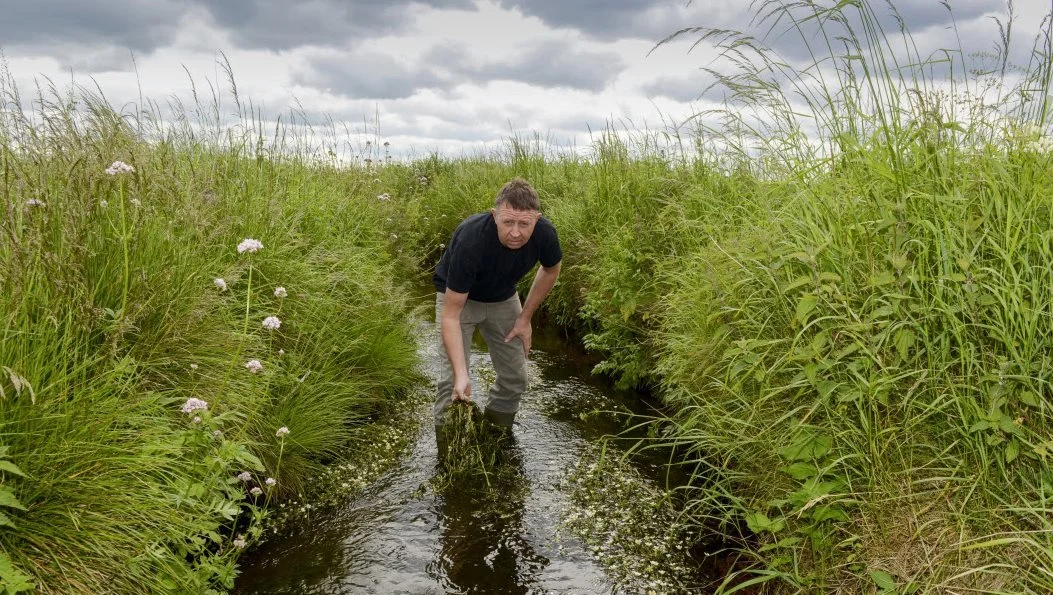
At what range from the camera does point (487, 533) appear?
13.0ft

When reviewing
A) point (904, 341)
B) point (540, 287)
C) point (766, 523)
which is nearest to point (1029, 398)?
point (904, 341)

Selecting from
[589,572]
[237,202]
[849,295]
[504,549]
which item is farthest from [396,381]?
[849,295]

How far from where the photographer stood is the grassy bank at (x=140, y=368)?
8.36 ft

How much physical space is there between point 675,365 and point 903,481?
2087 millimetres

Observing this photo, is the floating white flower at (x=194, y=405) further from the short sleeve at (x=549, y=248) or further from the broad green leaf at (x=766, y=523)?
the short sleeve at (x=549, y=248)

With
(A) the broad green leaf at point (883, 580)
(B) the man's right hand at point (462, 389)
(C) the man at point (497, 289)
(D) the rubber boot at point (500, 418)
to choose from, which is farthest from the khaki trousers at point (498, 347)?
A: (A) the broad green leaf at point (883, 580)

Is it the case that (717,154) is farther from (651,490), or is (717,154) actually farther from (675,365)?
(651,490)

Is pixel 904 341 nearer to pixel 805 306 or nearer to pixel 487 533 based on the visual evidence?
pixel 805 306

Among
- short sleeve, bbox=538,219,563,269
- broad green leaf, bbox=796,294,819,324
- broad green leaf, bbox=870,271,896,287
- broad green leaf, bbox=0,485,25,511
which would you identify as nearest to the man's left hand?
short sleeve, bbox=538,219,563,269

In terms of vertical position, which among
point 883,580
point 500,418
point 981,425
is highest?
point 981,425

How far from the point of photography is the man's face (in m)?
4.33

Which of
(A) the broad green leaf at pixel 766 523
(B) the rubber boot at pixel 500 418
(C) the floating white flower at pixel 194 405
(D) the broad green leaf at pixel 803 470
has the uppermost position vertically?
(C) the floating white flower at pixel 194 405

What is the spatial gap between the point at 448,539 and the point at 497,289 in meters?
1.81

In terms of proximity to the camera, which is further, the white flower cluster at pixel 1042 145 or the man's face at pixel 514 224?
the man's face at pixel 514 224
